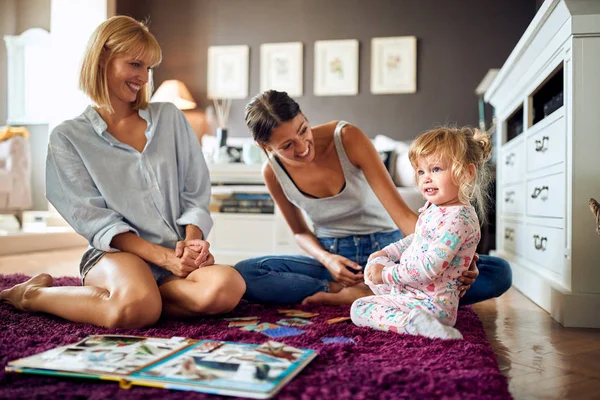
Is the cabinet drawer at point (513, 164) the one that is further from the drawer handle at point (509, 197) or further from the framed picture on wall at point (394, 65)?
the framed picture on wall at point (394, 65)

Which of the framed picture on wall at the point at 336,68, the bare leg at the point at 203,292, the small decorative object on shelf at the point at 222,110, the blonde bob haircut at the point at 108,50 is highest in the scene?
the framed picture on wall at the point at 336,68

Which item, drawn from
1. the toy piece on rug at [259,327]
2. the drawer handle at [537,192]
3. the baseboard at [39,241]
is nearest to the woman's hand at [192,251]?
the toy piece on rug at [259,327]

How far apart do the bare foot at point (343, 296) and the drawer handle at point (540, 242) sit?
695 mm

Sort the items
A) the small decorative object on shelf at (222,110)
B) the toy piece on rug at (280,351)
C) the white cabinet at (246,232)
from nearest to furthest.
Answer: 1. the toy piece on rug at (280,351)
2. the white cabinet at (246,232)
3. the small decorative object on shelf at (222,110)

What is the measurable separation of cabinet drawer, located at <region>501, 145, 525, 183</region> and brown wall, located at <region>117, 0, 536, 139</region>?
1.63 meters

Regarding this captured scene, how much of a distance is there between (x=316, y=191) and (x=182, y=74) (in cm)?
364

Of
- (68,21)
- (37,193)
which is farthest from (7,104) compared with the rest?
(68,21)

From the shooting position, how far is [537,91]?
222cm

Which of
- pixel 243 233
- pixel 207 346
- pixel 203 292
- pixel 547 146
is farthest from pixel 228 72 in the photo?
pixel 207 346

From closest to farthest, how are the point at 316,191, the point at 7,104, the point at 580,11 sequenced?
the point at 580,11 → the point at 316,191 → the point at 7,104

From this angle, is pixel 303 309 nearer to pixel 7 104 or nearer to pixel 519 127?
pixel 519 127

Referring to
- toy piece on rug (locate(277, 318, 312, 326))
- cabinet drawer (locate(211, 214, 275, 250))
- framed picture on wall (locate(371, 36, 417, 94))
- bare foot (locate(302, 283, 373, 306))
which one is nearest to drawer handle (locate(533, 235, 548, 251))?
bare foot (locate(302, 283, 373, 306))

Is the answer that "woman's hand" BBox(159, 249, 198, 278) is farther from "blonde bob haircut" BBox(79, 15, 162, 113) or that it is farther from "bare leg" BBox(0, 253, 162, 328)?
"blonde bob haircut" BBox(79, 15, 162, 113)

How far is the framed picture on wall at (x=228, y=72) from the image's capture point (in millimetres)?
4930
